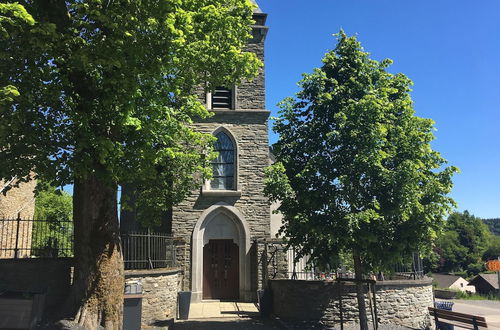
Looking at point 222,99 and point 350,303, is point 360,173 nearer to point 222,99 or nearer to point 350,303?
point 350,303

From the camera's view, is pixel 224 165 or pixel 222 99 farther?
pixel 222 99

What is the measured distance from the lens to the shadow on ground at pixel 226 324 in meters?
11.8

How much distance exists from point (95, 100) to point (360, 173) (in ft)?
22.8

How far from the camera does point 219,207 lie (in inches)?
682

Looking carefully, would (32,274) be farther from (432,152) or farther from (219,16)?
(432,152)

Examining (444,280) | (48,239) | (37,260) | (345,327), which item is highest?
(48,239)

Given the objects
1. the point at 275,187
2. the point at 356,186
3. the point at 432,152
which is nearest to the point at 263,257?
the point at 275,187

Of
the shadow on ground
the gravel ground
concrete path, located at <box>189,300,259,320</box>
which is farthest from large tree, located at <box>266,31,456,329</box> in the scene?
concrete path, located at <box>189,300,259,320</box>

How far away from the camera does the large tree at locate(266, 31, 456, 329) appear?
34.6 feet

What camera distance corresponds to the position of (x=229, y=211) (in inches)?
684

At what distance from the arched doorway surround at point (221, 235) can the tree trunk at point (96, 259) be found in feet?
28.1

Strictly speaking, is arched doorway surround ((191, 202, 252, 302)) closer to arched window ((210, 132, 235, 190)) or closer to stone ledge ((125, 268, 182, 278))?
arched window ((210, 132, 235, 190))

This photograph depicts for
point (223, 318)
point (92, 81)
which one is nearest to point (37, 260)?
point (92, 81)

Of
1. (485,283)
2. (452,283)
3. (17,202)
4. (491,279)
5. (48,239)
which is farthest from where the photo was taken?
(452,283)
